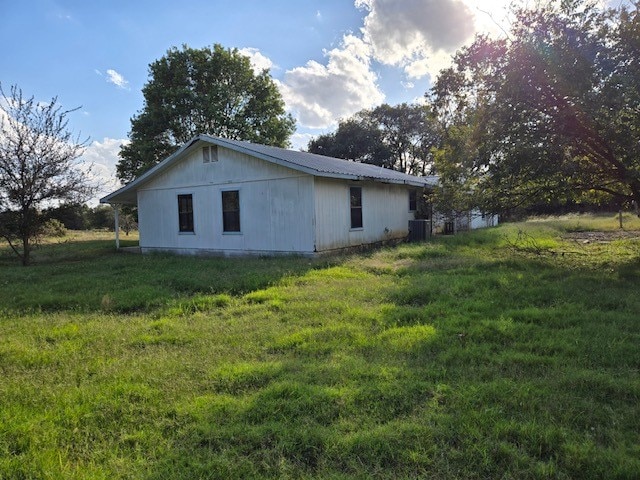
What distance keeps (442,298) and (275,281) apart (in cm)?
330

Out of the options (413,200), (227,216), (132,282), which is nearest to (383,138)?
(413,200)

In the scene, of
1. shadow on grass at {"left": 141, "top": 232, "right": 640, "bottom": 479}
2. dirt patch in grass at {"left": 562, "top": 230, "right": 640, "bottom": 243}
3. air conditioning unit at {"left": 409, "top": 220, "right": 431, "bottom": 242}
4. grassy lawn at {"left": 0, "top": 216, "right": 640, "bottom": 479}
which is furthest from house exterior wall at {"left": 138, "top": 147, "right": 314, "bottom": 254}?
dirt patch in grass at {"left": 562, "top": 230, "right": 640, "bottom": 243}

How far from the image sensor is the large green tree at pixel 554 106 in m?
7.79

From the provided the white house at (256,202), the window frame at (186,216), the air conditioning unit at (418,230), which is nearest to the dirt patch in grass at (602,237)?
the air conditioning unit at (418,230)

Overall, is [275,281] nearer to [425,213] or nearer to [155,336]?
[155,336]

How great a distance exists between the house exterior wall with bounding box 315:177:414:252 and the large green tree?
3593 mm

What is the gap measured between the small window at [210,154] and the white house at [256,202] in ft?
0.11

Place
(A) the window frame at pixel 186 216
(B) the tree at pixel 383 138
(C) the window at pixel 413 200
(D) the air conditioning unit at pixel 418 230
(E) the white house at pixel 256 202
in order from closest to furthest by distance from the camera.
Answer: (E) the white house at pixel 256 202
(A) the window frame at pixel 186 216
(D) the air conditioning unit at pixel 418 230
(C) the window at pixel 413 200
(B) the tree at pixel 383 138

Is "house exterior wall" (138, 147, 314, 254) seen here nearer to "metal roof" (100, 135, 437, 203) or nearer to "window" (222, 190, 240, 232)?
"window" (222, 190, 240, 232)

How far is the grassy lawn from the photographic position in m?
2.52

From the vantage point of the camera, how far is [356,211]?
44.0 feet

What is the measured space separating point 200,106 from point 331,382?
25.2m

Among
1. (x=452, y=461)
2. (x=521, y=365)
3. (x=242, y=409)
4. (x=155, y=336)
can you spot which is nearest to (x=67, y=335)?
(x=155, y=336)

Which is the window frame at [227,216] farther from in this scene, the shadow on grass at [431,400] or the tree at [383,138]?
the tree at [383,138]
